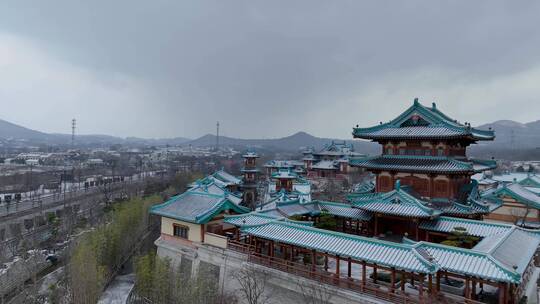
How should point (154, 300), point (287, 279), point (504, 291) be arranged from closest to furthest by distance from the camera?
point (504, 291)
point (287, 279)
point (154, 300)

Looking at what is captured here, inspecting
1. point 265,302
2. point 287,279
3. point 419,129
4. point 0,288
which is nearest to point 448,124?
point 419,129

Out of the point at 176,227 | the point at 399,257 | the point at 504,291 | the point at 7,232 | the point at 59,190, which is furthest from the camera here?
the point at 59,190

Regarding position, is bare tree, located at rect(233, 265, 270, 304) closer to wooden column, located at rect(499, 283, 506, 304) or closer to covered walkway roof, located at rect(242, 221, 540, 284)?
covered walkway roof, located at rect(242, 221, 540, 284)

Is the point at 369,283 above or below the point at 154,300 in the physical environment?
above

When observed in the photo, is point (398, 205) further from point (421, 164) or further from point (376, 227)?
point (421, 164)

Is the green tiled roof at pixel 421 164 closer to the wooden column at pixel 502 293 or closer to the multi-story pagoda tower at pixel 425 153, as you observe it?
the multi-story pagoda tower at pixel 425 153

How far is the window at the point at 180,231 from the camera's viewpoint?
2350cm

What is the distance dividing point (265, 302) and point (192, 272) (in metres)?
5.89

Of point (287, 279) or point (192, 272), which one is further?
point (192, 272)

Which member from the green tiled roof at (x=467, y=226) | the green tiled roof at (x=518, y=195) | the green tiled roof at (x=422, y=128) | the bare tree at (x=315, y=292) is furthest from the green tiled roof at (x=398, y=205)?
the green tiled roof at (x=518, y=195)

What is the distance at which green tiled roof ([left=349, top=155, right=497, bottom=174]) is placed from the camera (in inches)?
818

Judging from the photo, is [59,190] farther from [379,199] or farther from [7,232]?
[379,199]

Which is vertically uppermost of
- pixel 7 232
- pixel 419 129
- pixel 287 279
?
pixel 419 129

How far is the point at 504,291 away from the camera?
13375 millimetres
